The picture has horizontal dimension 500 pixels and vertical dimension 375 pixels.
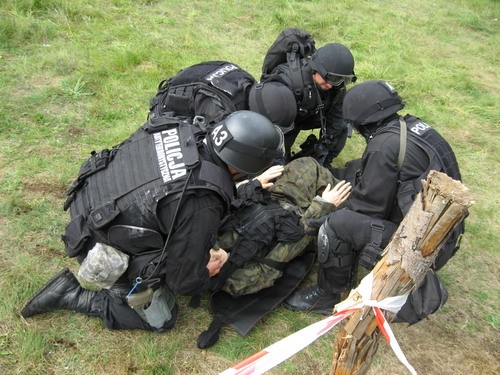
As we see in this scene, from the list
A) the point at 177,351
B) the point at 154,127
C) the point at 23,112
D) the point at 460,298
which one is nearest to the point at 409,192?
the point at 460,298

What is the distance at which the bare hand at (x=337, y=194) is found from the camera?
3.62m

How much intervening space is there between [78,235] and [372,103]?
2.11 meters

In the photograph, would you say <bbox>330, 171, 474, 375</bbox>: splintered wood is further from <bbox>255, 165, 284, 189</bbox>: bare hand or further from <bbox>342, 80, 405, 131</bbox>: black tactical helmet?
<bbox>255, 165, 284, 189</bbox>: bare hand

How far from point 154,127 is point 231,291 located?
132cm

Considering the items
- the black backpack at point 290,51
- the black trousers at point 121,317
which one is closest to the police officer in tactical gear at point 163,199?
the black trousers at point 121,317

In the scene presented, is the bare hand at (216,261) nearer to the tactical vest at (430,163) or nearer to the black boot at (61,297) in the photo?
the black boot at (61,297)

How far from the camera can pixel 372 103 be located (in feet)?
10.2

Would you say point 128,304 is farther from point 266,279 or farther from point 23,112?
point 23,112

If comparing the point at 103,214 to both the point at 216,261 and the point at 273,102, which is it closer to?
the point at 216,261

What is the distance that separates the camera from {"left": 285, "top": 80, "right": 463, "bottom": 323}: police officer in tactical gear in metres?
2.90

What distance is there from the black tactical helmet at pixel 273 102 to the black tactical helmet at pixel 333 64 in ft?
1.70

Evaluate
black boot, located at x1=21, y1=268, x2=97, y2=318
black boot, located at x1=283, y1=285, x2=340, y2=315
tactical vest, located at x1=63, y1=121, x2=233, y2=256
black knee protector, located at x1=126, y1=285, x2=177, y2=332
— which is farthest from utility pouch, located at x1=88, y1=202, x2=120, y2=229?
black boot, located at x1=283, y1=285, x2=340, y2=315

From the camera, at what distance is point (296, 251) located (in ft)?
11.7

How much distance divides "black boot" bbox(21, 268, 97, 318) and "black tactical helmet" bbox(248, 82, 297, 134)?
6.39 ft
